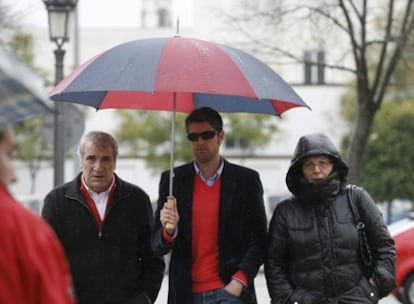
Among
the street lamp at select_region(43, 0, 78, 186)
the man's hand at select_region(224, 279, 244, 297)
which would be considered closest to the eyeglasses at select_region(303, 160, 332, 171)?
the man's hand at select_region(224, 279, 244, 297)

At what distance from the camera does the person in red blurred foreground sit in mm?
2951

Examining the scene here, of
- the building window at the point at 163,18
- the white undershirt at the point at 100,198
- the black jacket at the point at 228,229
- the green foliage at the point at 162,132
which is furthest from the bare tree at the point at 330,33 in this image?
the building window at the point at 163,18

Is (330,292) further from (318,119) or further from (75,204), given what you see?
(318,119)

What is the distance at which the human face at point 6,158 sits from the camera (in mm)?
3102

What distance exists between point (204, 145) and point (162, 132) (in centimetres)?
3593

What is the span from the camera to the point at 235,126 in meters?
42.8

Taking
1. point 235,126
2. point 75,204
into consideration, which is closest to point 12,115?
point 75,204

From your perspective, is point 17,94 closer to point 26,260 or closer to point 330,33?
point 26,260

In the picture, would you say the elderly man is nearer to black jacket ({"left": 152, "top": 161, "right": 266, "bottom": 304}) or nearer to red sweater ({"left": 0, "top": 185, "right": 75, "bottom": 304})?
black jacket ({"left": 152, "top": 161, "right": 266, "bottom": 304})

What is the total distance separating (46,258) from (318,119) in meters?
47.2

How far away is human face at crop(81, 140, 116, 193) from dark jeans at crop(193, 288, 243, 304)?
2.70ft

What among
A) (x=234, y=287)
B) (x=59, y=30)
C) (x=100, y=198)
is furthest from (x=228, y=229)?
(x=59, y=30)

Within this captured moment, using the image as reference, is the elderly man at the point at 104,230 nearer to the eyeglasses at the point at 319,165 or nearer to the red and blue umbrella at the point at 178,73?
the red and blue umbrella at the point at 178,73

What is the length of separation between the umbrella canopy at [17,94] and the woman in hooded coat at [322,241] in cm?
292
